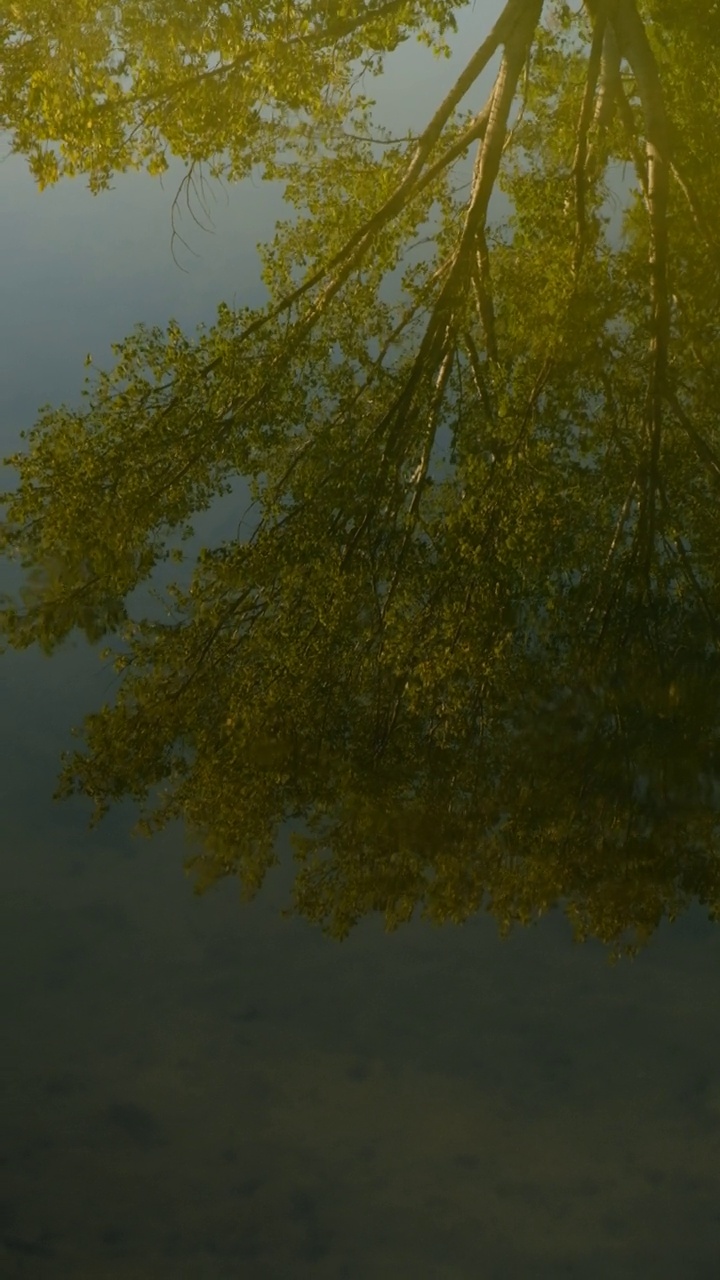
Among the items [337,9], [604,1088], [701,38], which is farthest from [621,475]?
[701,38]

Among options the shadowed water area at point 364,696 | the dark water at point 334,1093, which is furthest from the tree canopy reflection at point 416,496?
the dark water at point 334,1093

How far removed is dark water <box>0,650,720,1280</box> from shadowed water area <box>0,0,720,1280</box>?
0.08 feet

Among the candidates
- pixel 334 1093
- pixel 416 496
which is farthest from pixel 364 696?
pixel 334 1093

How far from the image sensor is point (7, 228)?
83.4ft

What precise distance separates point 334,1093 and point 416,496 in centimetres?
698

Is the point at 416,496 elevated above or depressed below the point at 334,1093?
above

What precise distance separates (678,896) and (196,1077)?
3168 millimetres

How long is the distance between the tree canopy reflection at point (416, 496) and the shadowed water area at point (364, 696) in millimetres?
46

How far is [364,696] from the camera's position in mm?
10336

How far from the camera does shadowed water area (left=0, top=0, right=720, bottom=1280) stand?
6805mm

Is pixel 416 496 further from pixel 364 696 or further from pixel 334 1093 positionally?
pixel 334 1093

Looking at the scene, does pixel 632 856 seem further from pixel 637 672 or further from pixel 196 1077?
pixel 196 1077

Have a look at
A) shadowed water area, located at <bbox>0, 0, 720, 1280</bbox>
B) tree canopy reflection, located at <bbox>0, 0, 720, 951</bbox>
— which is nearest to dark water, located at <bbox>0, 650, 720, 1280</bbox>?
shadowed water area, located at <bbox>0, 0, 720, 1280</bbox>

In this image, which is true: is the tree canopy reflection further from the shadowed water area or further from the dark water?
the dark water
